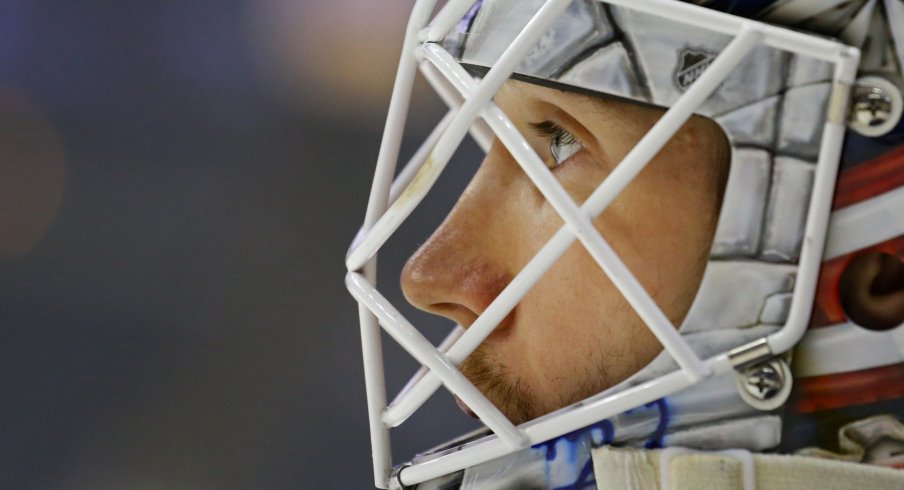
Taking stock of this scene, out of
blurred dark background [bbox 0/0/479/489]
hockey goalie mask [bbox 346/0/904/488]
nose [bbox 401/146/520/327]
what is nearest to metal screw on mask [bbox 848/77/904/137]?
hockey goalie mask [bbox 346/0/904/488]

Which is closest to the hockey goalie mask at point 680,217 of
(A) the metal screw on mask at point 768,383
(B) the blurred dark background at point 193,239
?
(A) the metal screw on mask at point 768,383

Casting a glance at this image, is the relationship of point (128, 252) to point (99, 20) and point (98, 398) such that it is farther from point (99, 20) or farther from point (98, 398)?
point (99, 20)

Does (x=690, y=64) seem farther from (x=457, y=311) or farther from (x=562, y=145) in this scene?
(x=457, y=311)

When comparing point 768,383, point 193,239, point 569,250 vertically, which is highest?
point 193,239

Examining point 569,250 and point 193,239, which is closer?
point 569,250

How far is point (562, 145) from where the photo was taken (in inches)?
23.7

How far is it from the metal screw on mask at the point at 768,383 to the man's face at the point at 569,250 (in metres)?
0.05

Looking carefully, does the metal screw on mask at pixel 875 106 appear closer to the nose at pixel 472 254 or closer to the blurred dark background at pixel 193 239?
the nose at pixel 472 254

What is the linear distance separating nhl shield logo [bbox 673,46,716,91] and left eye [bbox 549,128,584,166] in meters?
0.11

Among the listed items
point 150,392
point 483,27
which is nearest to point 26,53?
point 150,392

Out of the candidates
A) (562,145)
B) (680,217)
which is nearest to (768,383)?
(680,217)

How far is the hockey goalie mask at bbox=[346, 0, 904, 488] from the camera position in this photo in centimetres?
46

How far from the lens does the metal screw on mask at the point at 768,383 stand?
0.48 m

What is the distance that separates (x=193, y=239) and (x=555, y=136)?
0.90m
